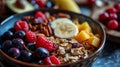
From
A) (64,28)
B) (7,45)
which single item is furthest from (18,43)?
(64,28)

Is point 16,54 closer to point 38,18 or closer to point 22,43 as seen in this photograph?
point 22,43

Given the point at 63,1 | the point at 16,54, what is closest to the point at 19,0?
the point at 63,1

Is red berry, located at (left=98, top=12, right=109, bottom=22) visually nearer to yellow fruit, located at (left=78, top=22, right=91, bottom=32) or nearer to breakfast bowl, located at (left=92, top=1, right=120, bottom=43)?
breakfast bowl, located at (left=92, top=1, right=120, bottom=43)

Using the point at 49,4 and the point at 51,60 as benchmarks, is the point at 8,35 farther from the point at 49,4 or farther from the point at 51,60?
the point at 49,4

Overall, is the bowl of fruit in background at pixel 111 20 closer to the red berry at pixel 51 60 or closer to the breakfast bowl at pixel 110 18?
the breakfast bowl at pixel 110 18

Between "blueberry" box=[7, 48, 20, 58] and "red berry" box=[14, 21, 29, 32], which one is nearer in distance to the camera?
"blueberry" box=[7, 48, 20, 58]

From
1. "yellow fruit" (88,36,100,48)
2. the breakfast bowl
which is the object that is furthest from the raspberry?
the breakfast bowl

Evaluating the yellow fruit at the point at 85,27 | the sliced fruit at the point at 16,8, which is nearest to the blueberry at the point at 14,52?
the yellow fruit at the point at 85,27
